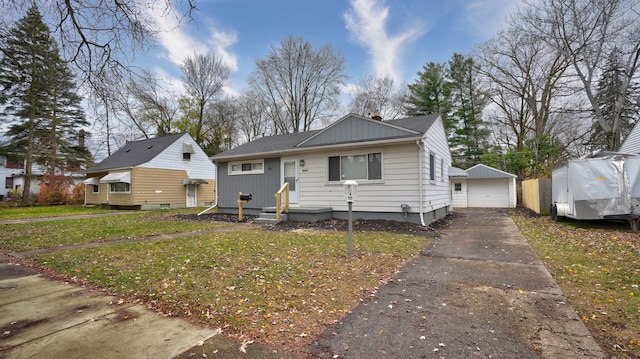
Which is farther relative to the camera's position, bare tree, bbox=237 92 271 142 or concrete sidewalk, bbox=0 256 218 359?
bare tree, bbox=237 92 271 142

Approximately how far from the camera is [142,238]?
7.66m

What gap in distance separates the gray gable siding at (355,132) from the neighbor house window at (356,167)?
0.61 m

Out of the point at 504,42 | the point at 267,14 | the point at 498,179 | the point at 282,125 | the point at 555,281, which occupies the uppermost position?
the point at 504,42

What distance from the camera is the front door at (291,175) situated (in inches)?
456

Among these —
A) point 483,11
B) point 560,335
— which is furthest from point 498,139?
point 560,335

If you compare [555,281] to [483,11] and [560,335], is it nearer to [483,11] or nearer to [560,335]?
[560,335]

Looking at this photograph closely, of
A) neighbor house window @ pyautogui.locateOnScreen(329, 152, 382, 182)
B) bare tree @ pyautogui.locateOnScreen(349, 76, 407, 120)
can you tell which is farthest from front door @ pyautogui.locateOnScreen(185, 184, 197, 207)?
bare tree @ pyautogui.locateOnScreen(349, 76, 407, 120)

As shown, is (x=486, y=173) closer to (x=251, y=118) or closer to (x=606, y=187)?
(x=606, y=187)

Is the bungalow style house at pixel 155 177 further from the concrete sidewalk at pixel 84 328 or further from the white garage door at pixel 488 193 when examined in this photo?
the white garage door at pixel 488 193

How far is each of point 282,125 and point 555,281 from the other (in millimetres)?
26884

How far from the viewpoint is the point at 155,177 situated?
19328mm

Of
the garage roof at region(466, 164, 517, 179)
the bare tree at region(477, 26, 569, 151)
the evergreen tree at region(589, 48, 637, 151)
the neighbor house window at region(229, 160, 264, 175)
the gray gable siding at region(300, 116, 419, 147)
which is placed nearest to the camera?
the gray gable siding at region(300, 116, 419, 147)

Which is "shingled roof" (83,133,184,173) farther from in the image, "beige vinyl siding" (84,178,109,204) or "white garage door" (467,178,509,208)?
"white garage door" (467,178,509,208)

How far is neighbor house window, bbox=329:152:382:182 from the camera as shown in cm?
1001
